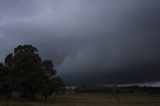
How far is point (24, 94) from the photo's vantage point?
8550 centimetres

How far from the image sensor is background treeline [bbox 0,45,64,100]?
81.9 metres

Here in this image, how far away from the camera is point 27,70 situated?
274 feet

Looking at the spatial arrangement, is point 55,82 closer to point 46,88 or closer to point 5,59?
point 46,88

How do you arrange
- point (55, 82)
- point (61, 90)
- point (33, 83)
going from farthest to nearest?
1. point (61, 90)
2. point (55, 82)
3. point (33, 83)

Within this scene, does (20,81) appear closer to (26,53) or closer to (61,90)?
(26,53)

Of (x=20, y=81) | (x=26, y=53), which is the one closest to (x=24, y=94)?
(x=20, y=81)

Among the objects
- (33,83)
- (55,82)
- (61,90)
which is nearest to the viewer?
(33,83)

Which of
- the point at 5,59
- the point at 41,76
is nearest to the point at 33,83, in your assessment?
the point at 41,76

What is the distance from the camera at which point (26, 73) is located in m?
82.9

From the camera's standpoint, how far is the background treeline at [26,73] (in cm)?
8188

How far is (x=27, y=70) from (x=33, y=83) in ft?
12.0

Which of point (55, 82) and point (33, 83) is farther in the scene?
point (55, 82)

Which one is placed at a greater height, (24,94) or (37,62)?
(37,62)

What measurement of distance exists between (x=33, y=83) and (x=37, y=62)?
5.63 m
